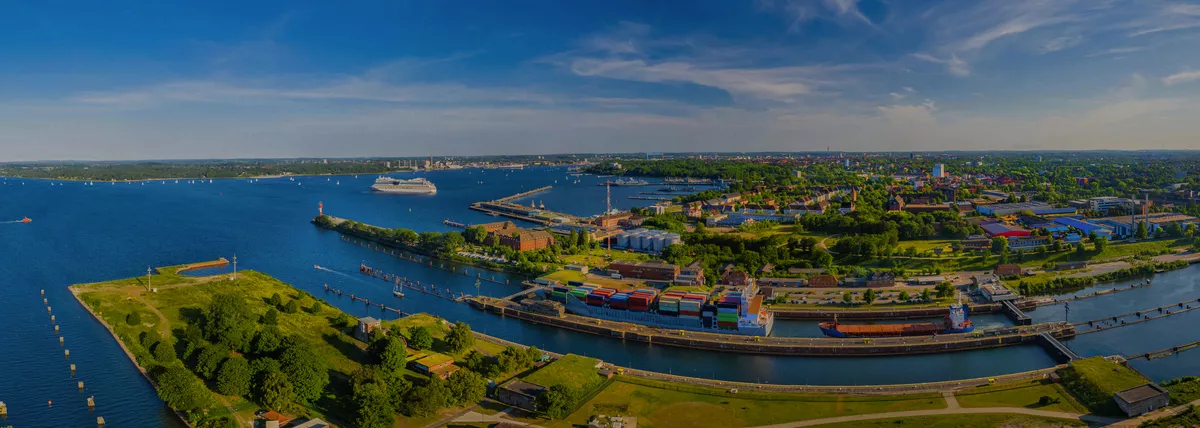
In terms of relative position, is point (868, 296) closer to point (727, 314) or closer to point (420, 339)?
point (727, 314)

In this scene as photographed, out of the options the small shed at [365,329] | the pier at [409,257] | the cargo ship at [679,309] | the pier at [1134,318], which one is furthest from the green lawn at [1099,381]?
the pier at [409,257]

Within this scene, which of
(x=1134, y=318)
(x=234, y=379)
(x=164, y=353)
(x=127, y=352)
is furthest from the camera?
(x=1134, y=318)

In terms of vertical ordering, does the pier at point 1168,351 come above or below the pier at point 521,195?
below

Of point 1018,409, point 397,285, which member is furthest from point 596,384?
point 397,285

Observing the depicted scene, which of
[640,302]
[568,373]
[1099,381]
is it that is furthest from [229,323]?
[1099,381]

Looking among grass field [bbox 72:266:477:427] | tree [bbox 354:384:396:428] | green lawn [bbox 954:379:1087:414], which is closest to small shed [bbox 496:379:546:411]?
grass field [bbox 72:266:477:427]

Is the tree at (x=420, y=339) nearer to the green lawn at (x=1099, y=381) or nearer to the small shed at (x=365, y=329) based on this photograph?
the small shed at (x=365, y=329)
